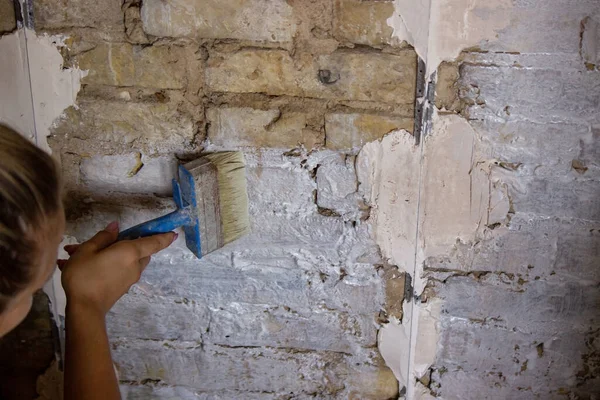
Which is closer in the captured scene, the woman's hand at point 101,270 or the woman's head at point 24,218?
the woman's head at point 24,218

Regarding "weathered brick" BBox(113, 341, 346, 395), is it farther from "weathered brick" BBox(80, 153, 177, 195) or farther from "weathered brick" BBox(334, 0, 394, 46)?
"weathered brick" BBox(334, 0, 394, 46)

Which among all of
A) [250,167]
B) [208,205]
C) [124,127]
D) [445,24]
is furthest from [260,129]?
[445,24]

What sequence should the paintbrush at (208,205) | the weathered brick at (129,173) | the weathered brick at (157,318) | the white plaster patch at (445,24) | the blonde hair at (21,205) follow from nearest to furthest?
the blonde hair at (21,205) → the white plaster patch at (445,24) → the paintbrush at (208,205) → the weathered brick at (129,173) → the weathered brick at (157,318)

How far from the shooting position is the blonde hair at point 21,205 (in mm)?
874

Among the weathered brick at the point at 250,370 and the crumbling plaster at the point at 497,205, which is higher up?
the crumbling plaster at the point at 497,205

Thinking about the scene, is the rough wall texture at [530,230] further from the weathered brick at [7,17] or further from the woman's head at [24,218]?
the weathered brick at [7,17]

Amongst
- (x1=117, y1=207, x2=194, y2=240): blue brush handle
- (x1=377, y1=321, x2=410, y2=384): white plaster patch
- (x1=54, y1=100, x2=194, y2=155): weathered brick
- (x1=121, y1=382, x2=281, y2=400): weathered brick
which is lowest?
(x1=121, y1=382, x2=281, y2=400): weathered brick

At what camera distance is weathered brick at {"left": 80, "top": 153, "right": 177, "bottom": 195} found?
4.46 ft

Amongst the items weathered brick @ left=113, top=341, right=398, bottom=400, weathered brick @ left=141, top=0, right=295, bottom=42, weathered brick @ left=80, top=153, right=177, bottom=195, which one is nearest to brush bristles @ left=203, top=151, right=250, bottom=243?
weathered brick @ left=80, top=153, right=177, bottom=195

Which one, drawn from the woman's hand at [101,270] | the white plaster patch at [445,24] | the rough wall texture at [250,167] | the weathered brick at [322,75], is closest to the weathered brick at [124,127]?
the rough wall texture at [250,167]

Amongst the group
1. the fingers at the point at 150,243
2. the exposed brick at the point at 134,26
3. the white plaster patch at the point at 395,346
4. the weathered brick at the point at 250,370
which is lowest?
the weathered brick at the point at 250,370

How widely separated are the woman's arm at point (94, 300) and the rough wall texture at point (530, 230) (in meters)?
0.62

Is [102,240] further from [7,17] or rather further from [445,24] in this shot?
[445,24]

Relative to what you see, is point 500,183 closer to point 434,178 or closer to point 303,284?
point 434,178
